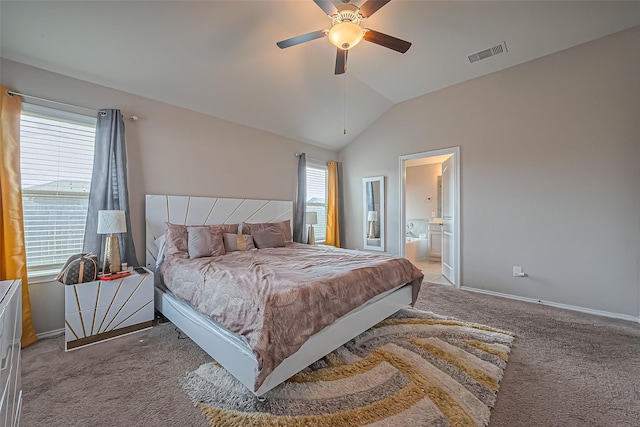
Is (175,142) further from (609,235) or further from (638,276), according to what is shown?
(638,276)

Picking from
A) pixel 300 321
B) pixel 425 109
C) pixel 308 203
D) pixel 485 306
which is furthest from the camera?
pixel 308 203

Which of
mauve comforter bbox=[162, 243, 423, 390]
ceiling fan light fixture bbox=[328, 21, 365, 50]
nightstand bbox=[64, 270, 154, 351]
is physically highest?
ceiling fan light fixture bbox=[328, 21, 365, 50]

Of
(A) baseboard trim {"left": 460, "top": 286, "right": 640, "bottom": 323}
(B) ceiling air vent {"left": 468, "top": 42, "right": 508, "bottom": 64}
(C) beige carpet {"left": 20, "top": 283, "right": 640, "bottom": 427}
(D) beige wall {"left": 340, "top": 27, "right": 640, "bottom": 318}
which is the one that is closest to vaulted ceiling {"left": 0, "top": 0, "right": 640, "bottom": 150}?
(B) ceiling air vent {"left": 468, "top": 42, "right": 508, "bottom": 64}

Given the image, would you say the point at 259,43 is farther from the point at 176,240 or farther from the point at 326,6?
the point at 176,240

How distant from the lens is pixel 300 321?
164 cm

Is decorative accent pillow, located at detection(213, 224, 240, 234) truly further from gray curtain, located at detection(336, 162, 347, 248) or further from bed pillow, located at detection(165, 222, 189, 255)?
gray curtain, located at detection(336, 162, 347, 248)

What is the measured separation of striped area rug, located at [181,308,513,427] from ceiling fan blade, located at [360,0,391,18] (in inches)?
109

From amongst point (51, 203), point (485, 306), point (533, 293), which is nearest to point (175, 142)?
point (51, 203)

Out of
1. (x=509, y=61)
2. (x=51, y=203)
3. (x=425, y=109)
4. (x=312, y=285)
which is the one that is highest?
(x=509, y=61)

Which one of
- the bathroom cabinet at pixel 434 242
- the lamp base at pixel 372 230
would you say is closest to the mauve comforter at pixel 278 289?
the lamp base at pixel 372 230

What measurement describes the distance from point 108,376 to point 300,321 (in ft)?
4.97

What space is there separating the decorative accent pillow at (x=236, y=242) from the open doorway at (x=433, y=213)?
2882mm

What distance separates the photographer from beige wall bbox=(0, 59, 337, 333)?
2.44 m

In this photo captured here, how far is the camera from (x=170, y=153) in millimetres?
3260
